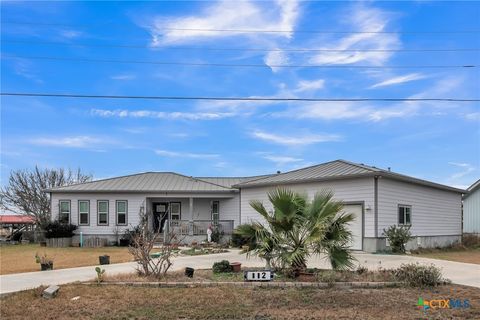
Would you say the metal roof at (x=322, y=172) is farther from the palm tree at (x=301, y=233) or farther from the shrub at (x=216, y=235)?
the palm tree at (x=301, y=233)

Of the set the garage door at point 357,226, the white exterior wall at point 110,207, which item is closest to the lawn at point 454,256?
the garage door at point 357,226

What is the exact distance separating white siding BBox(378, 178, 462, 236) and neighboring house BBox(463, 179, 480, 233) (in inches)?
145

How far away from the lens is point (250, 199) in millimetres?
24297

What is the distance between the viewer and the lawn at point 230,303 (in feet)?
23.1

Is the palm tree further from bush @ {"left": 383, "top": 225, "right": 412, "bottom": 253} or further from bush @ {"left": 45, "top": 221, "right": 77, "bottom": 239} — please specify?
bush @ {"left": 45, "top": 221, "right": 77, "bottom": 239}

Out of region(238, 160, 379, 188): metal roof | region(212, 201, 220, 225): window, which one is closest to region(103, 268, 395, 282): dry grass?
region(238, 160, 379, 188): metal roof

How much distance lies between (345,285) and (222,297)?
2689mm

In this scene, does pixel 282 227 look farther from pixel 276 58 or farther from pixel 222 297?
pixel 276 58

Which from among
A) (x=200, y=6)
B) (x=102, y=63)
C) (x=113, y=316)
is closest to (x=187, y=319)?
(x=113, y=316)

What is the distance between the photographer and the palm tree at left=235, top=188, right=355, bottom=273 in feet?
32.1

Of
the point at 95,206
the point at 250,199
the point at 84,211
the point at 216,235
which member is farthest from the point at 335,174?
the point at 84,211

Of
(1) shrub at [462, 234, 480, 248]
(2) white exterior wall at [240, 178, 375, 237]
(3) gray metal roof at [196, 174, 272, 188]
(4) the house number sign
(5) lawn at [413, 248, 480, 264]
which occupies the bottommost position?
(1) shrub at [462, 234, 480, 248]

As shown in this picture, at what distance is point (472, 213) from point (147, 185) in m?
20.7

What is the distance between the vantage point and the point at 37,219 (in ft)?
117
